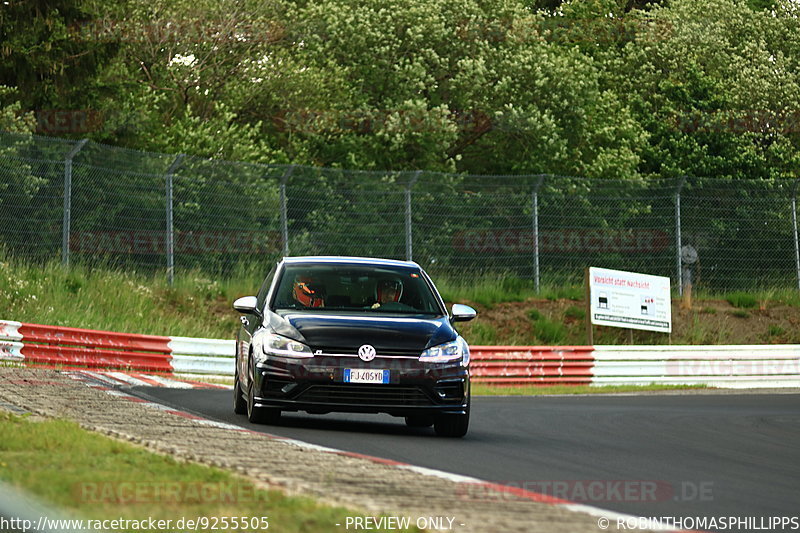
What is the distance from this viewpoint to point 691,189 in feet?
102

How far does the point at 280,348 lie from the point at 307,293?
1.29m

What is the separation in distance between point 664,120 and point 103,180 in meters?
24.5

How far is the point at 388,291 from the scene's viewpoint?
44.6 ft

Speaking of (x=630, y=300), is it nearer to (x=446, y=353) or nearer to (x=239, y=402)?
(x=239, y=402)

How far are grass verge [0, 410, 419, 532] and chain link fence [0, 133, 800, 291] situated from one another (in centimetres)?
1639

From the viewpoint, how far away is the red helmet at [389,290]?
1351 cm

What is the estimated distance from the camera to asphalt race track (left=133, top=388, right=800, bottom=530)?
8.80 metres

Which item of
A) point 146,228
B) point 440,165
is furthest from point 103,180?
point 440,165

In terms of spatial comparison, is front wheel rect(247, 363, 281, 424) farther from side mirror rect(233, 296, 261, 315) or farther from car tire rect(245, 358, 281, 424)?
side mirror rect(233, 296, 261, 315)

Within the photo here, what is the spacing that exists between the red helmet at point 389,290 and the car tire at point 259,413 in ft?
5.10

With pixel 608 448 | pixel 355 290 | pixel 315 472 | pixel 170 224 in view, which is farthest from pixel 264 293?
pixel 170 224

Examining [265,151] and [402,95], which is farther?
[402,95]

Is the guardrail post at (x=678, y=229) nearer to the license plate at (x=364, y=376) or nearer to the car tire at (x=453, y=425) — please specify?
the car tire at (x=453, y=425)

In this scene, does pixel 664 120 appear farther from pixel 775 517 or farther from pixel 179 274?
pixel 775 517
